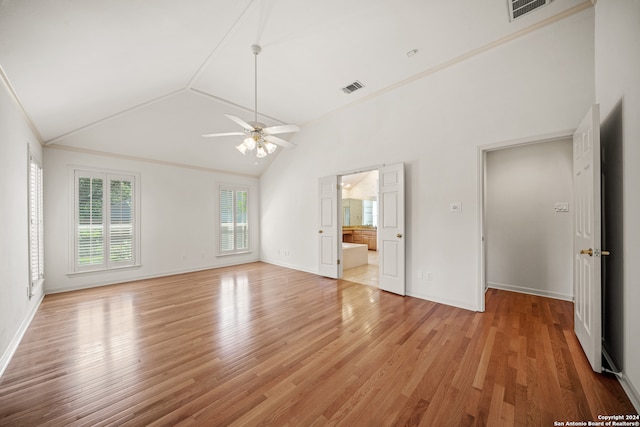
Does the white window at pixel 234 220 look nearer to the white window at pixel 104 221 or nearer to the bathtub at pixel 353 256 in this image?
the white window at pixel 104 221

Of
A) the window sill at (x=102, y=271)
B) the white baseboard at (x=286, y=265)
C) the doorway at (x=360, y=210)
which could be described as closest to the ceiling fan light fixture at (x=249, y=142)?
the white baseboard at (x=286, y=265)

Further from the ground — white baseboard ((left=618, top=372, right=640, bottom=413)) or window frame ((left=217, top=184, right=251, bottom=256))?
window frame ((left=217, top=184, right=251, bottom=256))

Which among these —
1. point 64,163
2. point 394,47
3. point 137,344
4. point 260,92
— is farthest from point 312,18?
point 64,163

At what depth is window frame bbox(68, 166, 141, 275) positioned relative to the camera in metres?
4.53

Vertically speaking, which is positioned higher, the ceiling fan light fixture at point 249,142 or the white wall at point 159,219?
the ceiling fan light fixture at point 249,142

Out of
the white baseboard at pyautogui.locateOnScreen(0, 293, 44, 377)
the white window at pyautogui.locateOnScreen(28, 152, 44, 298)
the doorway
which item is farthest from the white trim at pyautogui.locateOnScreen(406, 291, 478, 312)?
the white window at pyautogui.locateOnScreen(28, 152, 44, 298)

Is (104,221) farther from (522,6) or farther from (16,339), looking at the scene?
(522,6)

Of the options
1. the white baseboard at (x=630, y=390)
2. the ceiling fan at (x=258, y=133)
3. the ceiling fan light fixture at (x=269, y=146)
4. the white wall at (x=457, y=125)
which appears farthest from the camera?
the ceiling fan light fixture at (x=269, y=146)

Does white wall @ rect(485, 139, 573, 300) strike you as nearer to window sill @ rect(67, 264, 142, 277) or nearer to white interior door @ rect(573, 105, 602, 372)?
white interior door @ rect(573, 105, 602, 372)

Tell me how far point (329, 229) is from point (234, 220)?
3.07 meters

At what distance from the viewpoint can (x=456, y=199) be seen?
3.59 metres

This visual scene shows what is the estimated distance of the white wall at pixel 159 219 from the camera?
4.37m

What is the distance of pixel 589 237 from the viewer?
2156 millimetres

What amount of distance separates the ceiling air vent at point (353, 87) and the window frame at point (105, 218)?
15.5ft
